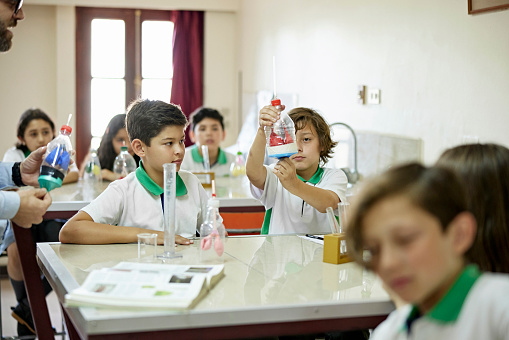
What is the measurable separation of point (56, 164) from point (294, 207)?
0.94 metres

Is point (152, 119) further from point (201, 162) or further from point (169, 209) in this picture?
point (201, 162)

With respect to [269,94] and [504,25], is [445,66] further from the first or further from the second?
[269,94]

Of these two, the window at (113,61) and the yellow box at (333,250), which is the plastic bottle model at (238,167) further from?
the window at (113,61)

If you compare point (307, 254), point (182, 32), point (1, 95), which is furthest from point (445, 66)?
point (1, 95)

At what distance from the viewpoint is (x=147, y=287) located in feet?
4.89

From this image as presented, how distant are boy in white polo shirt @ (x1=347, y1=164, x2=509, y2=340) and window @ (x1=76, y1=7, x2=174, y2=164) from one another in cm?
639

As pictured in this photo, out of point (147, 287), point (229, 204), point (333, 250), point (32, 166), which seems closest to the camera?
point (147, 287)

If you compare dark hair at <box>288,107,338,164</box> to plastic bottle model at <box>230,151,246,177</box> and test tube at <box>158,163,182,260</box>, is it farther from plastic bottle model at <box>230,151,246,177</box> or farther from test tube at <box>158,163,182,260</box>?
plastic bottle model at <box>230,151,246,177</box>

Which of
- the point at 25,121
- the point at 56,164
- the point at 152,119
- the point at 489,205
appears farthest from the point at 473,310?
the point at 25,121

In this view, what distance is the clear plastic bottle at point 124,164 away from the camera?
155 inches

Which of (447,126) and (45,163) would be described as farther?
(447,126)

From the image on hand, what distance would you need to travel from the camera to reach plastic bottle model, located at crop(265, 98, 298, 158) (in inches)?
87.6

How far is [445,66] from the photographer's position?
10.7 feet

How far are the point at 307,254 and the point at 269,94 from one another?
415cm
